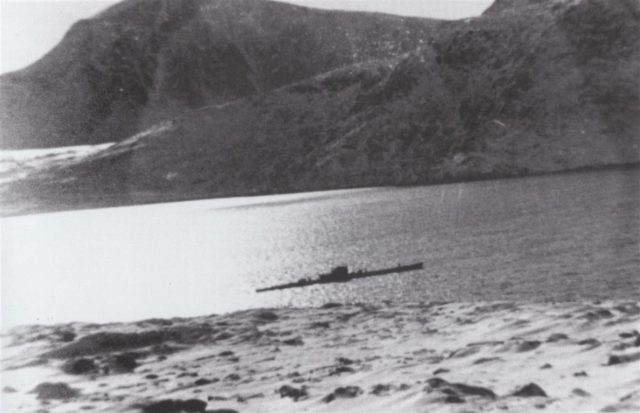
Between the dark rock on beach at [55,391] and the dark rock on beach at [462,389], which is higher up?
the dark rock on beach at [55,391]

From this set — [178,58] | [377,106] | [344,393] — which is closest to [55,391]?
[344,393]

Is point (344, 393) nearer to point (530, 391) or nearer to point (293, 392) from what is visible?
point (293, 392)

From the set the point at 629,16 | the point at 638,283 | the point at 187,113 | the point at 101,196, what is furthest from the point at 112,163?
the point at 638,283

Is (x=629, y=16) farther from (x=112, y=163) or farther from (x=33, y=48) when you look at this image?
(x=33, y=48)

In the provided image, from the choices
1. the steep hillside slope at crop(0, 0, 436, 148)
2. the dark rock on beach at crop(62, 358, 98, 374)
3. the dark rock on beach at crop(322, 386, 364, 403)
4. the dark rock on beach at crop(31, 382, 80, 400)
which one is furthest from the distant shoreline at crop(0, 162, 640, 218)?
the dark rock on beach at crop(322, 386, 364, 403)

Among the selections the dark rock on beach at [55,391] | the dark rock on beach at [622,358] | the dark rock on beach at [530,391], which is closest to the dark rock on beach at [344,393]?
the dark rock on beach at [530,391]

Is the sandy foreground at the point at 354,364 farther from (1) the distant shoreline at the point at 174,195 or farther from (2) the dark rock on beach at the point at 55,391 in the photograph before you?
(1) the distant shoreline at the point at 174,195
